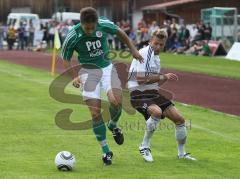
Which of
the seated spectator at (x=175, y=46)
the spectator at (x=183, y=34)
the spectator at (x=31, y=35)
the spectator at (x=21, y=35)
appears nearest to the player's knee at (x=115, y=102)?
the spectator at (x=183, y=34)

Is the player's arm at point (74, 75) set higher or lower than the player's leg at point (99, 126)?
higher

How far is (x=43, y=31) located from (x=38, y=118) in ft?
134

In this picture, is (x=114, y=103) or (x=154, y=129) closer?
(x=114, y=103)

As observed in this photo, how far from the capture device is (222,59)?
127 feet

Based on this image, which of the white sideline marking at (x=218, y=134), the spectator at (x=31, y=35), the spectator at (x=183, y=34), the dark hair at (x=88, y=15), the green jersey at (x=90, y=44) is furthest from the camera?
the spectator at (x=31, y=35)

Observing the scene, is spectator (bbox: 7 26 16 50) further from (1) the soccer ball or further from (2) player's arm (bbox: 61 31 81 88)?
(1) the soccer ball

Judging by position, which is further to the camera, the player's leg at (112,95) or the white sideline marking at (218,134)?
the white sideline marking at (218,134)

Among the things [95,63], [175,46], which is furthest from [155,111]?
[175,46]

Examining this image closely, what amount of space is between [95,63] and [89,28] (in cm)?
65

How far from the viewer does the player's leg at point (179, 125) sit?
10234 mm

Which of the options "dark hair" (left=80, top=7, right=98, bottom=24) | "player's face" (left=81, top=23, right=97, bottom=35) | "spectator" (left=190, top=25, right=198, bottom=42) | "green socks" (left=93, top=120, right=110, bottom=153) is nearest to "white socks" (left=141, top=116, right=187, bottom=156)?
"green socks" (left=93, top=120, right=110, bottom=153)

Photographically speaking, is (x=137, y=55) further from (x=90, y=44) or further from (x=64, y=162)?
(x=64, y=162)

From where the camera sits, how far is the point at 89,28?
31.7 feet

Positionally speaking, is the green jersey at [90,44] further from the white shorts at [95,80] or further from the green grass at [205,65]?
the green grass at [205,65]
